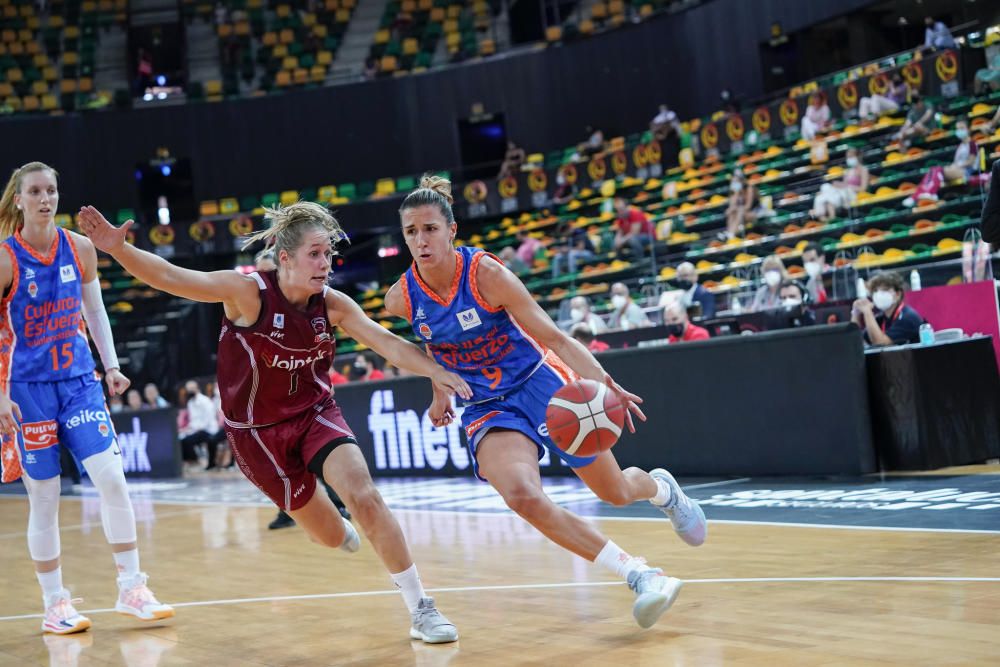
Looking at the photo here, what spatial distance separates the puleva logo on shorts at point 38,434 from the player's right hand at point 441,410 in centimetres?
179

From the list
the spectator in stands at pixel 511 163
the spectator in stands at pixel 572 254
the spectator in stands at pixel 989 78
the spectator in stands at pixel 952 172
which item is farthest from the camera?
the spectator in stands at pixel 511 163

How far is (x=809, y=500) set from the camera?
295 inches

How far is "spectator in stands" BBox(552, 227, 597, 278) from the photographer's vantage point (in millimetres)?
17062

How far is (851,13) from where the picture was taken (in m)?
22.7

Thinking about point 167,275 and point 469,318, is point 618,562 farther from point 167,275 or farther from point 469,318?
point 167,275

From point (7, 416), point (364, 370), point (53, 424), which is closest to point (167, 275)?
point (7, 416)

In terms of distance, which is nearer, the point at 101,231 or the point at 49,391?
the point at 101,231

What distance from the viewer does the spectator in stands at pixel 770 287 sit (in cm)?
1199

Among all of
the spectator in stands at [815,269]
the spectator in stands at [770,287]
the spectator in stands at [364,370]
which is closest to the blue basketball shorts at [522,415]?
the spectator in stands at [815,269]

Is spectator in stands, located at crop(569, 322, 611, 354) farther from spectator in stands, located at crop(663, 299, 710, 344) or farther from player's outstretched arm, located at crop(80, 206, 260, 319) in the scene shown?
player's outstretched arm, located at crop(80, 206, 260, 319)

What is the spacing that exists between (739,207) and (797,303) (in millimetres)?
6047

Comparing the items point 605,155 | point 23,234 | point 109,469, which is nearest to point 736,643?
point 109,469

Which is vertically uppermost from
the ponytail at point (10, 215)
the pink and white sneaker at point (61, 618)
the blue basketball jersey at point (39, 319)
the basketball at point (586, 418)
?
the ponytail at point (10, 215)

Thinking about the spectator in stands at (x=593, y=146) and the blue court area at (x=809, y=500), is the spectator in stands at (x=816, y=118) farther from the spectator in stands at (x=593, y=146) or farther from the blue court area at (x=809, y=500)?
the blue court area at (x=809, y=500)
